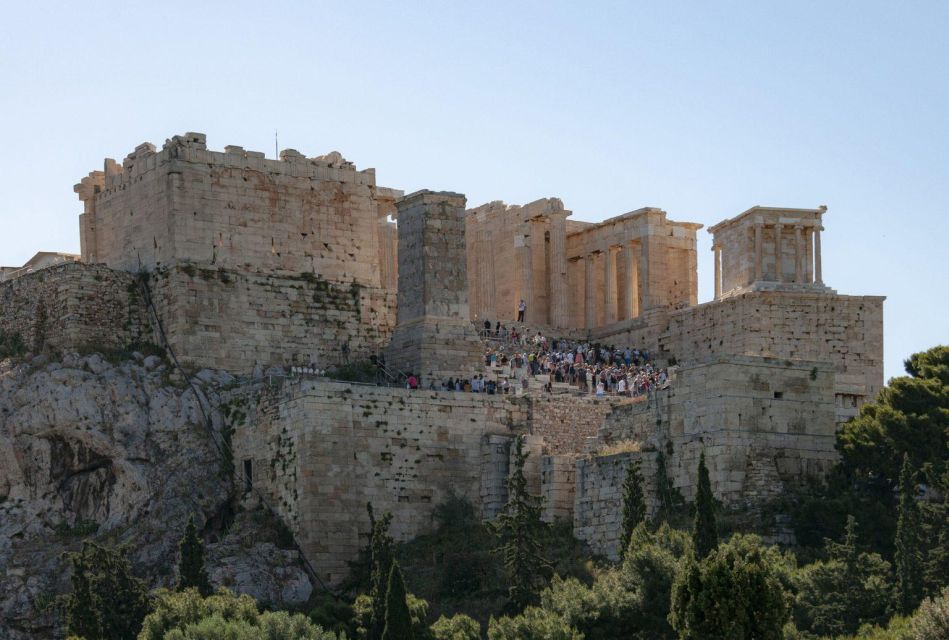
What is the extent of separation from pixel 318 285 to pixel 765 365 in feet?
55.6

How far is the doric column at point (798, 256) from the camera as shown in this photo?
78.8 metres

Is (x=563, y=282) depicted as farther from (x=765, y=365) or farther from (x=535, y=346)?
(x=765, y=365)

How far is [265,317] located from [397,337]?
12.2ft

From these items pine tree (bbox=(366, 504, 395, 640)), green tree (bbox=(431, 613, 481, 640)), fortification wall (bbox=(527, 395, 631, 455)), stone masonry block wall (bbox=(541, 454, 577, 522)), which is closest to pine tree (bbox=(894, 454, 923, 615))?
green tree (bbox=(431, 613, 481, 640))

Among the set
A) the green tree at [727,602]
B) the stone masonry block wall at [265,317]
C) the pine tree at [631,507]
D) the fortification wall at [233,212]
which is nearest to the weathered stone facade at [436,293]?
the stone masonry block wall at [265,317]

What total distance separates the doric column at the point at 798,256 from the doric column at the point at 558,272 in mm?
8896

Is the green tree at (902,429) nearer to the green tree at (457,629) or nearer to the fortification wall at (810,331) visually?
the green tree at (457,629)

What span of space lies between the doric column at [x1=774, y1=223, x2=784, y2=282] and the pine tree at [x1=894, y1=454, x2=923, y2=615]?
837 inches

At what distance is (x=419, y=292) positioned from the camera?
72.5 m

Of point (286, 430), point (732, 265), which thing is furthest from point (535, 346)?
point (286, 430)

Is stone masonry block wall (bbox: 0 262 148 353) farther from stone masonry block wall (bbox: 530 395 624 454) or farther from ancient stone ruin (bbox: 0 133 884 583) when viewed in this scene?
stone masonry block wall (bbox: 530 395 624 454)

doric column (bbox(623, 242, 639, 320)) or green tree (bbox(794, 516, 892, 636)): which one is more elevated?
doric column (bbox(623, 242, 639, 320))

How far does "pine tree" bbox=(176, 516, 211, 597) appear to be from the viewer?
2468 inches

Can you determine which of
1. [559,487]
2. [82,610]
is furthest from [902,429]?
[82,610]
